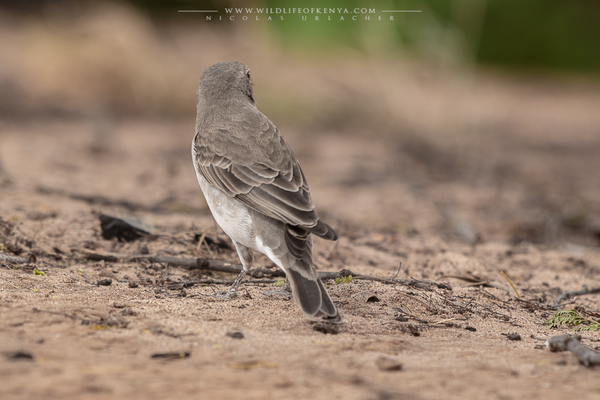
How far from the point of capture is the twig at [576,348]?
10.6 ft

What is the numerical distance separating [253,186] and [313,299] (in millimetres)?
1036

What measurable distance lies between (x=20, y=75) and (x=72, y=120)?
3.61m

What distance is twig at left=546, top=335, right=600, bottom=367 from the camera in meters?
3.22

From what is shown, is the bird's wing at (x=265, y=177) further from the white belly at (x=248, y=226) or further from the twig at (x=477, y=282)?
the twig at (x=477, y=282)

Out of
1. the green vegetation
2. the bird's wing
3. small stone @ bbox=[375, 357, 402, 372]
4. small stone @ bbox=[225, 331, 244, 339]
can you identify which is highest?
the bird's wing

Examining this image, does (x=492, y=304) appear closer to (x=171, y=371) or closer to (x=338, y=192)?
(x=171, y=371)

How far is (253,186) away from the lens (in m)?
4.46

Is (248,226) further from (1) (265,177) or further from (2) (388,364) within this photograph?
(2) (388,364)

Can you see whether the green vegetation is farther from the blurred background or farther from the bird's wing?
the blurred background

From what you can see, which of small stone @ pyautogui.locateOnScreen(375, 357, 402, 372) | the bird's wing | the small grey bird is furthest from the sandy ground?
the bird's wing

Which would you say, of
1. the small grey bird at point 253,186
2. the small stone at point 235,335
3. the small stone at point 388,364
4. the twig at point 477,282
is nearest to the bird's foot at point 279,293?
the small grey bird at point 253,186

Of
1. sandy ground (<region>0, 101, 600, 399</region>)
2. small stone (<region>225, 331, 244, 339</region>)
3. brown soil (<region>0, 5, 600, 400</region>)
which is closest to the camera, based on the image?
sandy ground (<region>0, 101, 600, 399</region>)

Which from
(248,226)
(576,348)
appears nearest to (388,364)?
(576,348)

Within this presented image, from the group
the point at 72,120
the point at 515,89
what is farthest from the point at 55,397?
the point at 515,89
